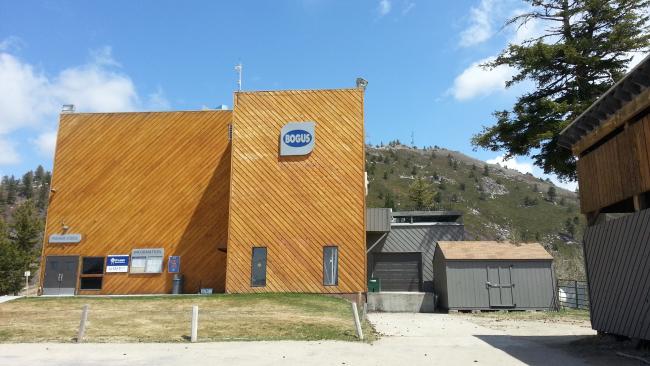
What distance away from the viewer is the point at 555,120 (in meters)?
21.6

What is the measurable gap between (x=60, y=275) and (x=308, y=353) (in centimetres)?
1977

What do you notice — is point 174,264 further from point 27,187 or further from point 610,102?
point 27,187

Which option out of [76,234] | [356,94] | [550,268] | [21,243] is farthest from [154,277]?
[21,243]

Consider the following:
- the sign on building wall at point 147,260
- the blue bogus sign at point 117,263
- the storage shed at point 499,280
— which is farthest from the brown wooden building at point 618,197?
the blue bogus sign at point 117,263

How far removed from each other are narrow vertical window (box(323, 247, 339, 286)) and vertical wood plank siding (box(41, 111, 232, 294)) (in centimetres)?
565

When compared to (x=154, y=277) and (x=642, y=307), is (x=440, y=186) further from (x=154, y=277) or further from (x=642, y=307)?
(x=642, y=307)

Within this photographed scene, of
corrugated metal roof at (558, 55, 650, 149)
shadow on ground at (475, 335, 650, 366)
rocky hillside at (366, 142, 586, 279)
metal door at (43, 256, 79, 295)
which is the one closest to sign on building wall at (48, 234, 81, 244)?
metal door at (43, 256, 79, 295)

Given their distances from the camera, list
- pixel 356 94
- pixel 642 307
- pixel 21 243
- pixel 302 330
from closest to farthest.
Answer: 1. pixel 642 307
2. pixel 302 330
3. pixel 356 94
4. pixel 21 243

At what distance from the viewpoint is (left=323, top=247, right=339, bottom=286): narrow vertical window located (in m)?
22.1

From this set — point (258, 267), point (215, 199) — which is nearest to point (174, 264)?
point (215, 199)

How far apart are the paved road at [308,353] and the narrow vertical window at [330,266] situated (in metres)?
9.76

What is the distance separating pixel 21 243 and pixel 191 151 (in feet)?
115

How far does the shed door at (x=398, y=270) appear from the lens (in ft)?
90.7

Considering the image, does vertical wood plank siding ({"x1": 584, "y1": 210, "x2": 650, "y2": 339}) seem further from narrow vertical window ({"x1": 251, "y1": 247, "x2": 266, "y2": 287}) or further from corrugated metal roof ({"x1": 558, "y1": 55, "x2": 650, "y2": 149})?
narrow vertical window ({"x1": 251, "y1": 247, "x2": 266, "y2": 287})
